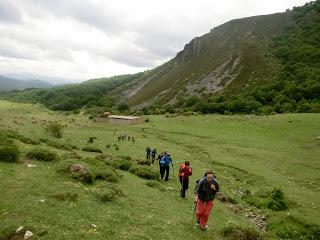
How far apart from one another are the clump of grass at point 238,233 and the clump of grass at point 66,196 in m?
8.04

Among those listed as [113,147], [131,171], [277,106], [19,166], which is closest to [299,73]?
[277,106]

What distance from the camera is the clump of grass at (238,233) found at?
1952 centimetres

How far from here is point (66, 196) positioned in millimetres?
21203

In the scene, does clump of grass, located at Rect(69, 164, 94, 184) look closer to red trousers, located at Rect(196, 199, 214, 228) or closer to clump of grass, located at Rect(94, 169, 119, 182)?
clump of grass, located at Rect(94, 169, 119, 182)

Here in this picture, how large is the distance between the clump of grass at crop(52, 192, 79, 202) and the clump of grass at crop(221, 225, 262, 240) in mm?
8038

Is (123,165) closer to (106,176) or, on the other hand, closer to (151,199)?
(106,176)

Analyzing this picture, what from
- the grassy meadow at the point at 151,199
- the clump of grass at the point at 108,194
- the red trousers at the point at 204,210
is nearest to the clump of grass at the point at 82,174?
the grassy meadow at the point at 151,199

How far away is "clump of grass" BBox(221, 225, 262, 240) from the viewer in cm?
1952

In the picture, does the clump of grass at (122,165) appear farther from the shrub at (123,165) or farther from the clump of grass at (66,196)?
the clump of grass at (66,196)

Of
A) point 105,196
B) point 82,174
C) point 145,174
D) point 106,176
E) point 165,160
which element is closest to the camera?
point 105,196

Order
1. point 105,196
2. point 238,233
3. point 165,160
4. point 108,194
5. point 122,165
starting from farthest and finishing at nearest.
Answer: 1. point 122,165
2. point 165,160
3. point 108,194
4. point 105,196
5. point 238,233

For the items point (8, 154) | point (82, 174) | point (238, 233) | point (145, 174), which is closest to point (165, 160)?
point (145, 174)

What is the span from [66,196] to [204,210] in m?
7.45

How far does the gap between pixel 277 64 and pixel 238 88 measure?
89.8ft
